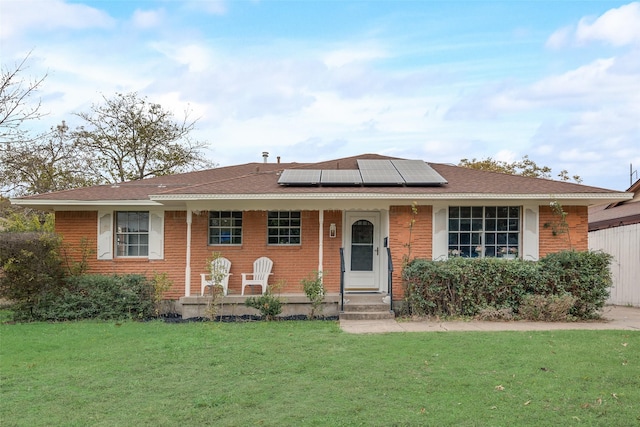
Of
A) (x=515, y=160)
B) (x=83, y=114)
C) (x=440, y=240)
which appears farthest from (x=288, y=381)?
(x=515, y=160)

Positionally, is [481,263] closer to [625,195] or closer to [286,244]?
[625,195]

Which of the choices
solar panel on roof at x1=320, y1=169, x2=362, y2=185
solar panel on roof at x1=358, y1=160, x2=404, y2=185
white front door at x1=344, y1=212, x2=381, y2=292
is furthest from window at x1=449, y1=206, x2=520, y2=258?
solar panel on roof at x1=320, y1=169, x2=362, y2=185

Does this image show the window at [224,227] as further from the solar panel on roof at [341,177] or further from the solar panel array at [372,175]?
the solar panel on roof at [341,177]

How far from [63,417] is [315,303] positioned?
6.28 m

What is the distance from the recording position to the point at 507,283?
9.97m

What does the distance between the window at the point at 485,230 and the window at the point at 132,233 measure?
7.54 meters

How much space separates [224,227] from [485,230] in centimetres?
630

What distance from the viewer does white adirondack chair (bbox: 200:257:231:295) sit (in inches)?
415

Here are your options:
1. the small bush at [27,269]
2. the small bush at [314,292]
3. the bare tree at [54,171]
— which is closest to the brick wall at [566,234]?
the small bush at [314,292]

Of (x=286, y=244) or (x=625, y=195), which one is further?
(x=286, y=244)

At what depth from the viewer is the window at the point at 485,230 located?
11.3 metres

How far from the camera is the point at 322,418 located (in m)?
4.43

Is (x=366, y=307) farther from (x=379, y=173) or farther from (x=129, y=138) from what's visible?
(x=129, y=138)

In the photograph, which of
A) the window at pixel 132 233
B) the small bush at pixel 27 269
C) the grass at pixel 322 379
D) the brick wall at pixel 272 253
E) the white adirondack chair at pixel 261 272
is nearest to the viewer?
the grass at pixel 322 379
